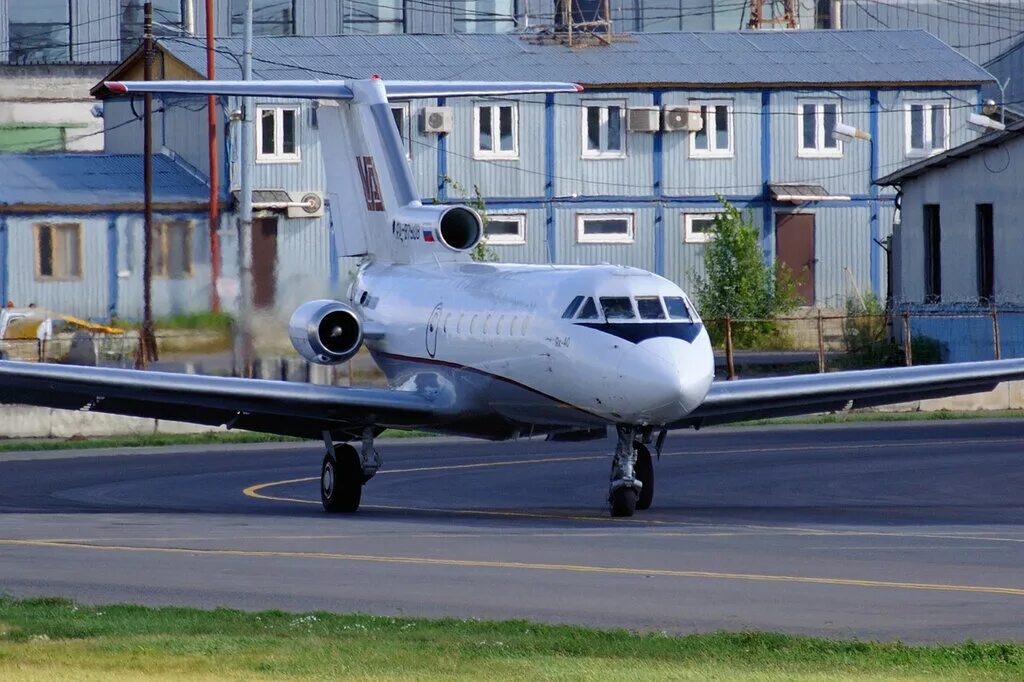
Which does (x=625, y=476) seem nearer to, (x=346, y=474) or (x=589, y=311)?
(x=589, y=311)

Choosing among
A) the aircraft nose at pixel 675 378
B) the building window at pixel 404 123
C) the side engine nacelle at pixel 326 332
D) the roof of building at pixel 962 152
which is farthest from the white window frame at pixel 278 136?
the aircraft nose at pixel 675 378

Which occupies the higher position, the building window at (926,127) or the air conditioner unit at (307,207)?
the building window at (926,127)

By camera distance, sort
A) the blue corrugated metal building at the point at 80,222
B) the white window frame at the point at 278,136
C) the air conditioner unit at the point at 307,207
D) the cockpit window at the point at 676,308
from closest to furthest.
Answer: the cockpit window at the point at 676,308, the blue corrugated metal building at the point at 80,222, the air conditioner unit at the point at 307,207, the white window frame at the point at 278,136

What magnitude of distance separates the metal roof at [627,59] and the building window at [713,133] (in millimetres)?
876

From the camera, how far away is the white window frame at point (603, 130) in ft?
195

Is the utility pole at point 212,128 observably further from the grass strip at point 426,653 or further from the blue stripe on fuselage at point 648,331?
the grass strip at point 426,653

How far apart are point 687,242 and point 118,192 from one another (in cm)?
1801

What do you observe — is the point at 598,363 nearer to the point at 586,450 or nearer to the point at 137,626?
the point at 137,626

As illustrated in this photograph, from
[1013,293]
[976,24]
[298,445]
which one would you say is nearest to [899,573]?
[298,445]

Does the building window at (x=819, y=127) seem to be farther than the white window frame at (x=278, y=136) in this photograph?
Yes

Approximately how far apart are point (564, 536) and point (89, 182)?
40263 mm

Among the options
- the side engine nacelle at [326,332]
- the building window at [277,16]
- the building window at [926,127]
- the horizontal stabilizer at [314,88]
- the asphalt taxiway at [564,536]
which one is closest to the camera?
the asphalt taxiway at [564,536]

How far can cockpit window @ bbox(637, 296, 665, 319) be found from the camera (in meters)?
20.1

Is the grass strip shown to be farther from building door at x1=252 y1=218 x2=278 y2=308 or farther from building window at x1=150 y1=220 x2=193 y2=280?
building window at x1=150 y1=220 x2=193 y2=280
